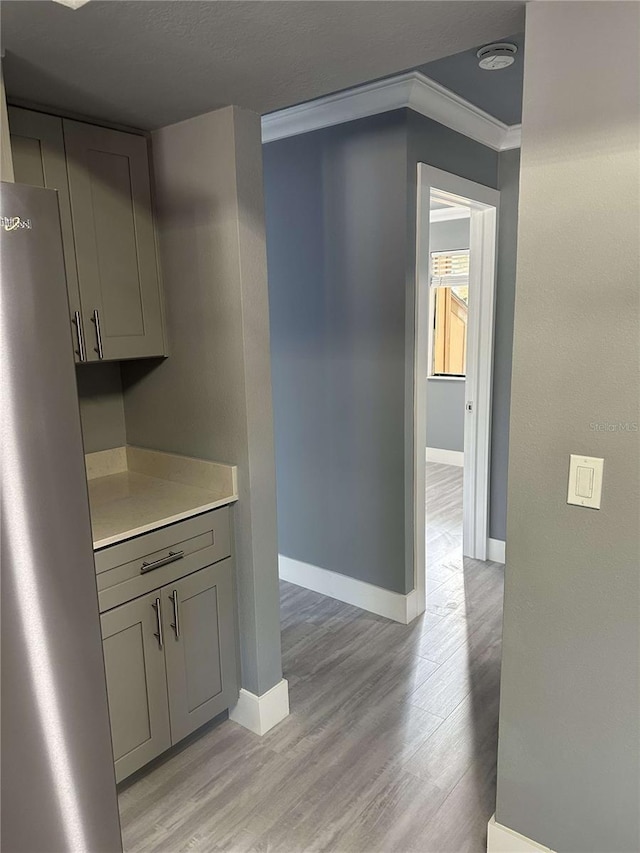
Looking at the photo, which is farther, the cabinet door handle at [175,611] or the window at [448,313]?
the window at [448,313]

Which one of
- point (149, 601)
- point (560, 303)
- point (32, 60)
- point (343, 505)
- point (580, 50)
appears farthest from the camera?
point (343, 505)

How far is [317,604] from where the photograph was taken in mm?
3336

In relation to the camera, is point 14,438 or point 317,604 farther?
point 317,604

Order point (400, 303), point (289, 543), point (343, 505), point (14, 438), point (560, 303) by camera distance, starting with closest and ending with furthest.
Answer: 1. point (14, 438)
2. point (560, 303)
3. point (400, 303)
4. point (343, 505)
5. point (289, 543)

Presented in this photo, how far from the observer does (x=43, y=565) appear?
1.25 metres

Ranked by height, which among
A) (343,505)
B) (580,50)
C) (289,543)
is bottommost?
(289,543)

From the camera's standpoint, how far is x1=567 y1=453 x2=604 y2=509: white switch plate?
1441 mm

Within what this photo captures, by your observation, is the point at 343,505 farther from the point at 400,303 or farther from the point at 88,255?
the point at 88,255

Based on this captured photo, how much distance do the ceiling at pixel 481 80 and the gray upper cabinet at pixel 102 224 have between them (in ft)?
4.14

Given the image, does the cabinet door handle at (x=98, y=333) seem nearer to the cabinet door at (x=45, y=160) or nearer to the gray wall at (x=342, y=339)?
the cabinet door at (x=45, y=160)

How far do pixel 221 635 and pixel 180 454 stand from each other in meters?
0.72

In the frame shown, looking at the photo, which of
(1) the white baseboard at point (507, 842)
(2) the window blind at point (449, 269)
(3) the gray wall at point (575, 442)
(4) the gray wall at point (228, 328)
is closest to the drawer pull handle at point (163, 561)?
(4) the gray wall at point (228, 328)

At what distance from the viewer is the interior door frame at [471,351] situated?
9.57ft

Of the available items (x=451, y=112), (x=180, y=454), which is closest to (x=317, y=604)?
(x=180, y=454)
